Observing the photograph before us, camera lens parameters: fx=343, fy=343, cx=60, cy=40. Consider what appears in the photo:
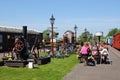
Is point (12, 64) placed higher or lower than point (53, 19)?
lower

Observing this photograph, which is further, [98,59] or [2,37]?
[2,37]

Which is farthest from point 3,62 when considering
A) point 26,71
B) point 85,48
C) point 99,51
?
point 99,51

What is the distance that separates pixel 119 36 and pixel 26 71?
129 feet

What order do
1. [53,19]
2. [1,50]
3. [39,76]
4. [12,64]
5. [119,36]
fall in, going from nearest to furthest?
[39,76] → [12,64] → [53,19] → [1,50] → [119,36]

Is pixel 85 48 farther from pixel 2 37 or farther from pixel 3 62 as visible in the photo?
pixel 2 37

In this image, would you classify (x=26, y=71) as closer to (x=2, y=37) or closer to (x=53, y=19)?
(x=53, y=19)

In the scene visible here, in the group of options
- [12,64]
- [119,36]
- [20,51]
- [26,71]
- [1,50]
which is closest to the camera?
[26,71]

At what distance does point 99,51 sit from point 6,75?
11360 mm

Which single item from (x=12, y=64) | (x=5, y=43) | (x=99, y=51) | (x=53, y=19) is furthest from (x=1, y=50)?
(x=12, y=64)

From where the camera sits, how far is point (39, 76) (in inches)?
631

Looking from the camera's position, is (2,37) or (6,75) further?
(2,37)

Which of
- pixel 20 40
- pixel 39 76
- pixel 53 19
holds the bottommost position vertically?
pixel 39 76

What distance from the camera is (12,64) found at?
20547 millimetres

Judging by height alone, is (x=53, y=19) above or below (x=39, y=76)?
above
